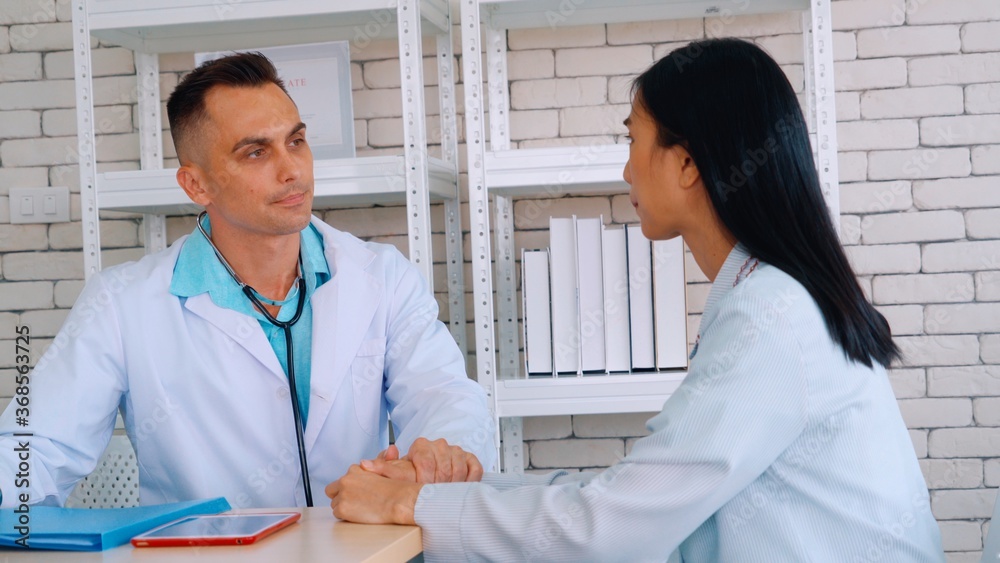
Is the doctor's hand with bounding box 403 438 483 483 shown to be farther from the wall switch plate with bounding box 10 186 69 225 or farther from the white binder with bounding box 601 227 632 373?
the wall switch plate with bounding box 10 186 69 225

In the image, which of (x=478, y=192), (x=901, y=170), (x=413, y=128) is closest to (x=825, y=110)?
(x=901, y=170)

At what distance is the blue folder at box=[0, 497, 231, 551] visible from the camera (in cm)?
98

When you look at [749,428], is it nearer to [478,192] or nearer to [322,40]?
[478,192]

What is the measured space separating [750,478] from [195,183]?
1.28 meters

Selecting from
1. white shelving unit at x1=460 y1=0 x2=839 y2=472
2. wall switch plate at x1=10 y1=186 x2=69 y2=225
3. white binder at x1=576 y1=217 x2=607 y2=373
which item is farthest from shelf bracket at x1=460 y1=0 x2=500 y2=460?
wall switch plate at x1=10 y1=186 x2=69 y2=225

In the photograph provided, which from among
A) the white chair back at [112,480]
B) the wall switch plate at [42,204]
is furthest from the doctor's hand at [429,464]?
the wall switch plate at [42,204]

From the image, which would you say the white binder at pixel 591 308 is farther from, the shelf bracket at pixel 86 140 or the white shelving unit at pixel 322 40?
the shelf bracket at pixel 86 140

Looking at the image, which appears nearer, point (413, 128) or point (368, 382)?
point (368, 382)

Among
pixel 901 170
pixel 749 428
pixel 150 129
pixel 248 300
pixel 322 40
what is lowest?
pixel 749 428

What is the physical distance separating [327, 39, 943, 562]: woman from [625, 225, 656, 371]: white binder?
3.19 ft

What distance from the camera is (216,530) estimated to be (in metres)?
1.01

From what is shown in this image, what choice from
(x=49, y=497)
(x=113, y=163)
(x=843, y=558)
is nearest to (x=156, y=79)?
(x=113, y=163)

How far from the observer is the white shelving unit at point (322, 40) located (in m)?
2.08

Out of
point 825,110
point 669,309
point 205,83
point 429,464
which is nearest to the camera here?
point 429,464
